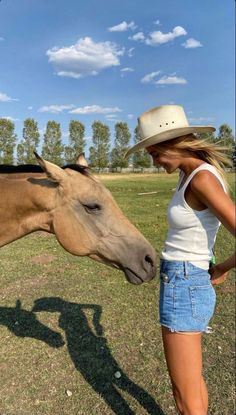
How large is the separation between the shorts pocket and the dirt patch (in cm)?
598

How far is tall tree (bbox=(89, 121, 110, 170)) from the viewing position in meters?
66.8

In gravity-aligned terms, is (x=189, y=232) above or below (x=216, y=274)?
above

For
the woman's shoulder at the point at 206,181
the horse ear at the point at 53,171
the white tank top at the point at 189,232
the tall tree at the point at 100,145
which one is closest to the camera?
the woman's shoulder at the point at 206,181

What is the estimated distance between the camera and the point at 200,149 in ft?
7.55

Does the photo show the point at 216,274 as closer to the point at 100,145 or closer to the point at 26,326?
the point at 26,326

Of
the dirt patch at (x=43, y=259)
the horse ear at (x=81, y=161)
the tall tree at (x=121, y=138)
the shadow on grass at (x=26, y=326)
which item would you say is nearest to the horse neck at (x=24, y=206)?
the horse ear at (x=81, y=161)

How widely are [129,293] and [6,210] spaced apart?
3725 millimetres

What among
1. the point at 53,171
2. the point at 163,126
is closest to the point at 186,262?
the point at 163,126

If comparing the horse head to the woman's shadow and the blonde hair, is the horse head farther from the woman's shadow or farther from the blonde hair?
the woman's shadow

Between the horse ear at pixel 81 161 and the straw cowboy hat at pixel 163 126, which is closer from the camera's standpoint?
the straw cowboy hat at pixel 163 126

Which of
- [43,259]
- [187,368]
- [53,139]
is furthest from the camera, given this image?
[53,139]

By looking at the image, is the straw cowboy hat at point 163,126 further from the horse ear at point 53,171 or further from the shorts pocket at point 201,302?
the shorts pocket at point 201,302

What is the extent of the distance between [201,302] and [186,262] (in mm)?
272

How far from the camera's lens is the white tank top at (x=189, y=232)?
7.45ft
